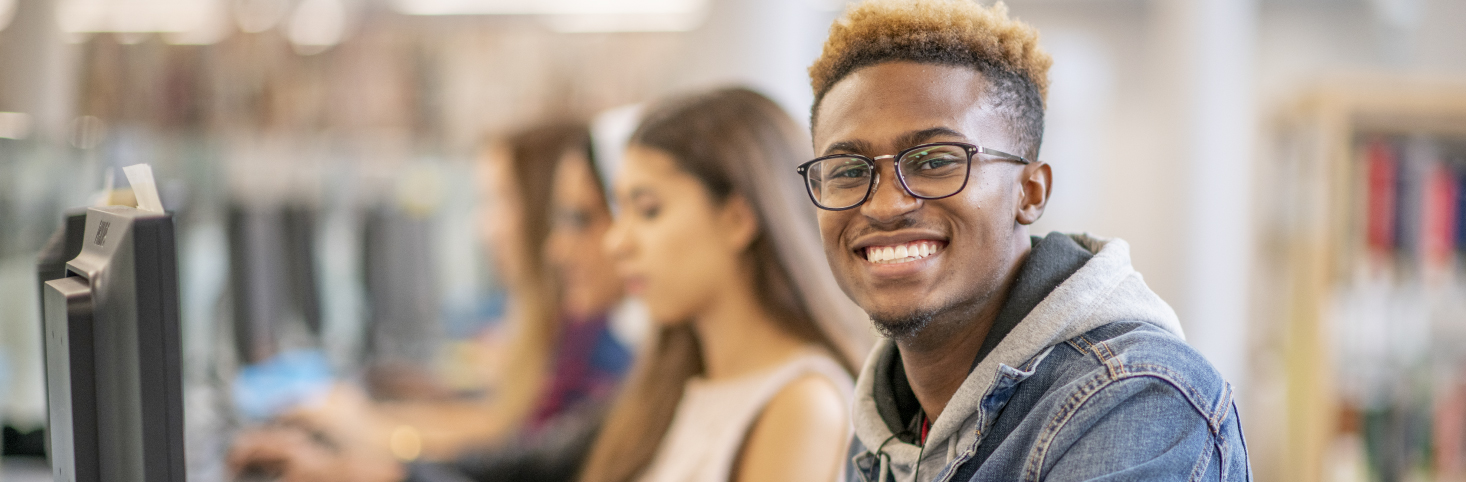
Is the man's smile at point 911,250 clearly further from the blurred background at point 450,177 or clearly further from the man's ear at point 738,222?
the blurred background at point 450,177

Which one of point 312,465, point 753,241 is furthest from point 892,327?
point 312,465

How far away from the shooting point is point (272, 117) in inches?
157

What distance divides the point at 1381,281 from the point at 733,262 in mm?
1933

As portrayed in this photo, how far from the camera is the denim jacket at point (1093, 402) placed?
660 millimetres

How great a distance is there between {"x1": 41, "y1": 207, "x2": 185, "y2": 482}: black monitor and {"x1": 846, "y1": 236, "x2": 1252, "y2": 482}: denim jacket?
24.2 inches

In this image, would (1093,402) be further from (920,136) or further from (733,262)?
(733,262)

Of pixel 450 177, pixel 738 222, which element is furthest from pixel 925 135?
pixel 450 177

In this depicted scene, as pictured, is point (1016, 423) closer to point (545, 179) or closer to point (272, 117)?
point (545, 179)

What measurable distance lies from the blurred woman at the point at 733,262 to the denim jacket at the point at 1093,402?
59cm

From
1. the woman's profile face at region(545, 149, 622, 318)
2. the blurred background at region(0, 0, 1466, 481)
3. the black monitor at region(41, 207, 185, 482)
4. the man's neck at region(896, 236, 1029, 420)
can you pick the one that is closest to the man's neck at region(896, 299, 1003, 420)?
the man's neck at region(896, 236, 1029, 420)

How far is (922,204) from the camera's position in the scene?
0.73 metres

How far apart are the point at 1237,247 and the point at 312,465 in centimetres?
411

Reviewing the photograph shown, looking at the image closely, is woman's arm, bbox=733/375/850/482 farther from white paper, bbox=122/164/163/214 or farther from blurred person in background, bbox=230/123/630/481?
blurred person in background, bbox=230/123/630/481

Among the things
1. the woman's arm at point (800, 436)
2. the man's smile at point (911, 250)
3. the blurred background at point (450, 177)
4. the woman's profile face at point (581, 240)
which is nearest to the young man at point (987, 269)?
the man's smile at point (911, 250)
